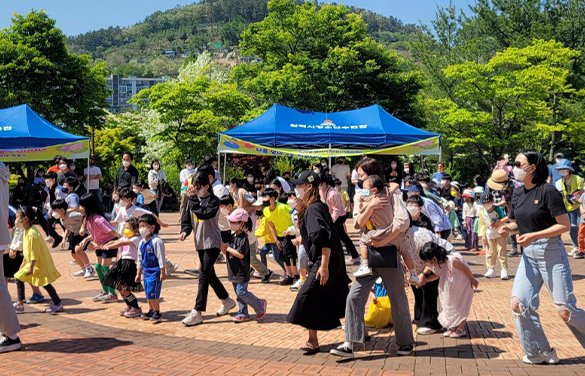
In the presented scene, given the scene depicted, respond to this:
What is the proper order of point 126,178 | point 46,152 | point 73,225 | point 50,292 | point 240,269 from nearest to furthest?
point 240,269 < point 50,292 < point 73,225 < point 126,178 < point 46,152

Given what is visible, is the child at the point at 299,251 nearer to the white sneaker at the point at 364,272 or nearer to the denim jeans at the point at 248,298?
the denim jeans at the point at 248,298

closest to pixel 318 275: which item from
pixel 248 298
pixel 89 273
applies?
pixel 248 298

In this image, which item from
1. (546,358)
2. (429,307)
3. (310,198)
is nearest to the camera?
(546,358)

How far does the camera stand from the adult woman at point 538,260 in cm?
527

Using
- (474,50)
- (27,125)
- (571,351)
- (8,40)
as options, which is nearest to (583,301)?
(571,351)

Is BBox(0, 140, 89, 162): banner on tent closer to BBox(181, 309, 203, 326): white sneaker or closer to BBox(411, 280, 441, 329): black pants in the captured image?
BBox(181, 309, 203, 326): white sneaker

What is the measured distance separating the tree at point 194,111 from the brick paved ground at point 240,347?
27573 mm

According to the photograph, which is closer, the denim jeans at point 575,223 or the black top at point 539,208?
the black top at point 539,208

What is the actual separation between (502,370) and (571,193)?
8780mm

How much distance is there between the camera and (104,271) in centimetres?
890

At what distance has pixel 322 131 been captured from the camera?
16531 millimetres

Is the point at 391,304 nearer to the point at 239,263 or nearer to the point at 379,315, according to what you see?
the point at 379,315

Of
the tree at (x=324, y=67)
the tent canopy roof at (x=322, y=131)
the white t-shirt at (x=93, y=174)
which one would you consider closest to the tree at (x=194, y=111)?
the tree at (x=324, y=67)

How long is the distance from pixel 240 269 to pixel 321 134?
9.30 m
